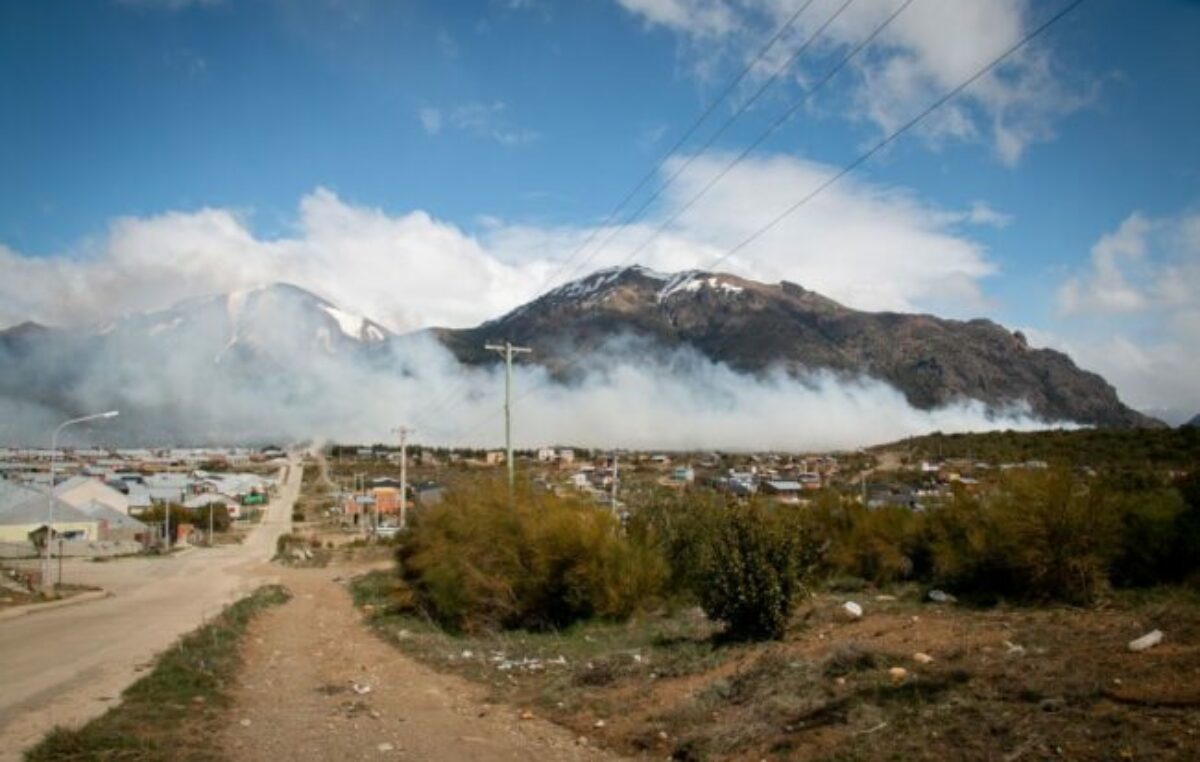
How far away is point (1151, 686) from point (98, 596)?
4054 centimetres

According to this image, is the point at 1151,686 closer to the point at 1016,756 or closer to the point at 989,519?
the point at 1016,756

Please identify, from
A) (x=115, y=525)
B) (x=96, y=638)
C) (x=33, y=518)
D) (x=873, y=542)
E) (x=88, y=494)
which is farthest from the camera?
(x=88, y=494)

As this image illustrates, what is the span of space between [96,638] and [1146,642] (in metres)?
23.7

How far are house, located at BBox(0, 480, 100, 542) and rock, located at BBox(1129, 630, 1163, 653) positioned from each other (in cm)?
7806

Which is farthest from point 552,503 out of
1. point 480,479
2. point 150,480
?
point 150,480

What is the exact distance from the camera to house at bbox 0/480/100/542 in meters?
71.0

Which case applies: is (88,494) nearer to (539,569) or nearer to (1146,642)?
(539,569)

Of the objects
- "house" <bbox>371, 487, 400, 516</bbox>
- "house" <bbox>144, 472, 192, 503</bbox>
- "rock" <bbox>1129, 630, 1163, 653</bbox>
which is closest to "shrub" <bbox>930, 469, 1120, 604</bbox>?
"rock" <bbox>1129, 630, 1163, 653</bbox>

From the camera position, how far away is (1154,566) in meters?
17.7

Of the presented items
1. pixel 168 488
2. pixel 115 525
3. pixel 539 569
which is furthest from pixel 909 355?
pixel 539 569

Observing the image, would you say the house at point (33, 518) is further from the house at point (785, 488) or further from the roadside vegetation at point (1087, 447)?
the roadside vegetation at point (1087, 447)

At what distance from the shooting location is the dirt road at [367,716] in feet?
33.3

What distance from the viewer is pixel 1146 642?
33.4 ft

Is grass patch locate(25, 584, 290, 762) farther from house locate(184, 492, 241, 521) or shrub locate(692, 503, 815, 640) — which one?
house locate(184, 492, 241, 521)
